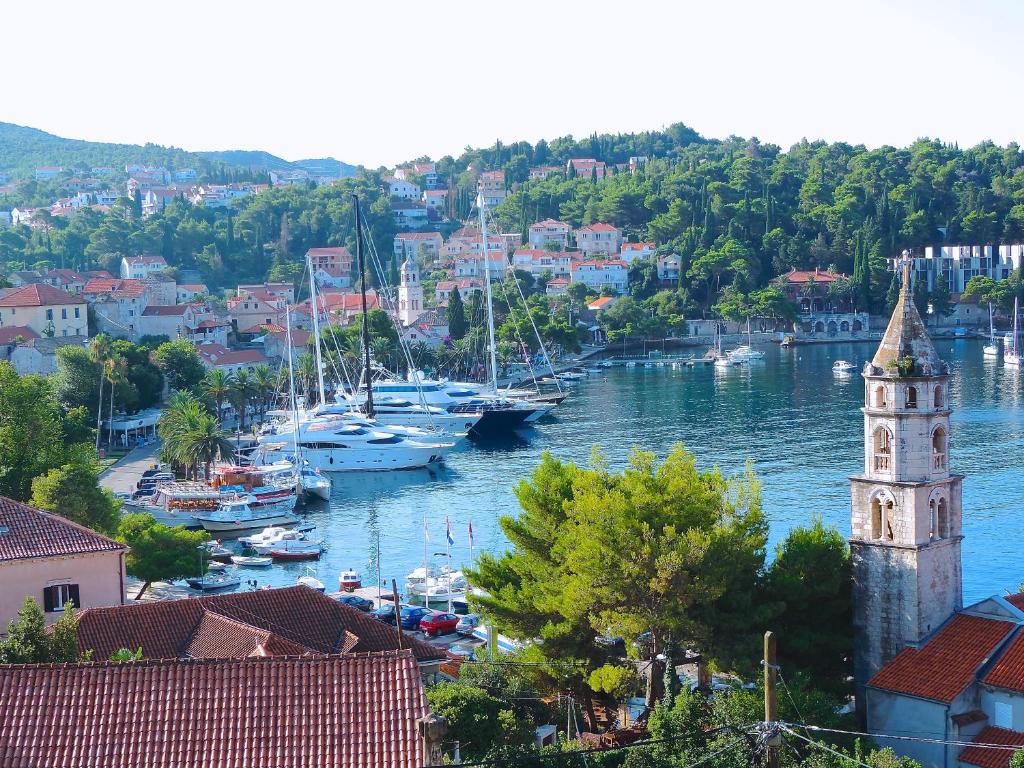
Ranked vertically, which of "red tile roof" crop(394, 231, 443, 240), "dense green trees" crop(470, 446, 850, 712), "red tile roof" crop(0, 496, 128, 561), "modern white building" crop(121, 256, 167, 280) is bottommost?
"dense green trees" crop(470, 446, 850, 712)

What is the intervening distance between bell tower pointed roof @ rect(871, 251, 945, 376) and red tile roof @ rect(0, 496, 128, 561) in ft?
43.8

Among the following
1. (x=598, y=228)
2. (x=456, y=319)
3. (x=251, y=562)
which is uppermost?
(x=598, y=228)

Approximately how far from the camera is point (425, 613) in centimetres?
3219

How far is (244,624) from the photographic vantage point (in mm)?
19531

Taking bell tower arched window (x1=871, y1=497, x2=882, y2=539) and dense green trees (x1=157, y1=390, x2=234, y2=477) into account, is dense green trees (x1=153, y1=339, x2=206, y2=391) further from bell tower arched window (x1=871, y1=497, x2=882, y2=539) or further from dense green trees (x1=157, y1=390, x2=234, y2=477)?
bell tower arched window (x1=871, y1=497, x2=882, y2=539)

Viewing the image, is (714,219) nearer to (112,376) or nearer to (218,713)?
(112,376)

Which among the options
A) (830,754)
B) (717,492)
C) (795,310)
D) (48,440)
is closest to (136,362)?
(48,440)

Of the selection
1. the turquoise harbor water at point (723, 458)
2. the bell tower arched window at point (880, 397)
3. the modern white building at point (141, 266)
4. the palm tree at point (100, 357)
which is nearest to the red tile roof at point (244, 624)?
the bell tower arched window at point (880, 397)

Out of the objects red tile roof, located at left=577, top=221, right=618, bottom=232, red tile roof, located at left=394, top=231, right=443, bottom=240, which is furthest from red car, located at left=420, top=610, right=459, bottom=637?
red tile roof, located at left=394, top=231, right=443, bottom=240

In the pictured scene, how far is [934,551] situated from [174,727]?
14.1 metres

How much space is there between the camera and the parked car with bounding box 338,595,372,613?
32500 mm

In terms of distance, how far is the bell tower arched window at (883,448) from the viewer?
21969 mm

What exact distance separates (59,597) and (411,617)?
11554 millimetres

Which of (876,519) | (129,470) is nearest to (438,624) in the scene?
(876,519)
